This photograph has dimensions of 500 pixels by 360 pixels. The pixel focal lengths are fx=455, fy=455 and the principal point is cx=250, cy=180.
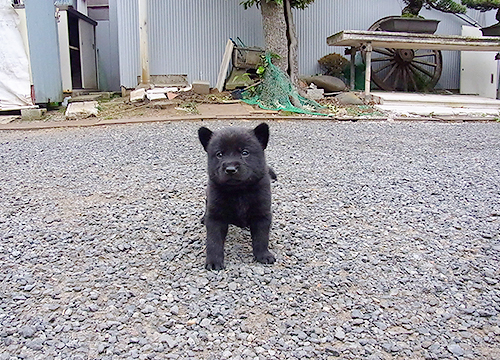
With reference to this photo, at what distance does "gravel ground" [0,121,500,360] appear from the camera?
1.69 metres

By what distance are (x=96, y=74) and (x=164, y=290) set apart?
39.4 ft

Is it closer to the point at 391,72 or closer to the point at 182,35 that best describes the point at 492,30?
the point at 391,72

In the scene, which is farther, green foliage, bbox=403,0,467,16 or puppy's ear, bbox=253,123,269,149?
green foliage, bbox=403,0,467,16

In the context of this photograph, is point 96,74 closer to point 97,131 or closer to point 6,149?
point 97,131

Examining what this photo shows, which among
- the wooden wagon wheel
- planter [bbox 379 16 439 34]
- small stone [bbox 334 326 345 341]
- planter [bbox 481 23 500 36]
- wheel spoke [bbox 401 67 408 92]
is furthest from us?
wheel spoke [bbox 401 67 408 92]

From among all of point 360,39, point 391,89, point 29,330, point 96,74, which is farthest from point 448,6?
point 29,330

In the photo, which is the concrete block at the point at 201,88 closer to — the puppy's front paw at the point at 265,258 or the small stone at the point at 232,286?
the puppy's front paw at the point at 265,258

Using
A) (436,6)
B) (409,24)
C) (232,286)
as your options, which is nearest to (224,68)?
(409,24)

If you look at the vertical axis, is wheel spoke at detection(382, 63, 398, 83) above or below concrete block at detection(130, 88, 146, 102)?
above

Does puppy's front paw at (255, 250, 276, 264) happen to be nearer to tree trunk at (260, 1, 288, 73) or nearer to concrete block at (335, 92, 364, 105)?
tree trunk at (260, 1, 288, 73)

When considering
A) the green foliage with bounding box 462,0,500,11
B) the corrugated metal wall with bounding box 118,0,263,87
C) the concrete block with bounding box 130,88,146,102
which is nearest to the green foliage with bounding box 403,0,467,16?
the green foliage with bounding box 462,0,500,11

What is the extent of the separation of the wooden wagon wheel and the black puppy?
10723 millimetres

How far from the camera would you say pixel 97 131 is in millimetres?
6512

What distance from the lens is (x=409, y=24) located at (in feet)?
36.2
